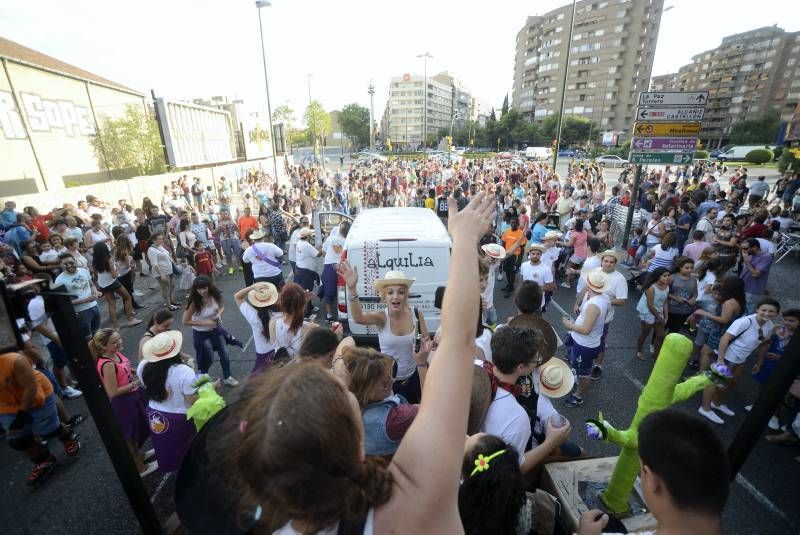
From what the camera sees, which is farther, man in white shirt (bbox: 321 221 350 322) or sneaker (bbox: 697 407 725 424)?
man in white shirt (bbox: 321 221 350 322)

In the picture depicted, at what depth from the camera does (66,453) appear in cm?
412

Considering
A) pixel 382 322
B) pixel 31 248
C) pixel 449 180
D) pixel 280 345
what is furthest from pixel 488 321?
pixel 449 180

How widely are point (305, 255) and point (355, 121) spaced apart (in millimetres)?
93337

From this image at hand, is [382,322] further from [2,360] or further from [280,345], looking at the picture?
[2,360]

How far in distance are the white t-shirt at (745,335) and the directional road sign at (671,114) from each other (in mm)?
6538

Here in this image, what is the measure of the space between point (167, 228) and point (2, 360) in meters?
7.91

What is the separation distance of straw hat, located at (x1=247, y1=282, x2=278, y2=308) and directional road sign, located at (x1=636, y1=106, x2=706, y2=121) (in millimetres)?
9518

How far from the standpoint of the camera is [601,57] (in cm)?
6800

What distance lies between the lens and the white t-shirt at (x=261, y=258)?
682 cm

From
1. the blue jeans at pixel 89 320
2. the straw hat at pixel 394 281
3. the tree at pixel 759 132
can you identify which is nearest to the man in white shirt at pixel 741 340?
the straw hat at pixel 394 281

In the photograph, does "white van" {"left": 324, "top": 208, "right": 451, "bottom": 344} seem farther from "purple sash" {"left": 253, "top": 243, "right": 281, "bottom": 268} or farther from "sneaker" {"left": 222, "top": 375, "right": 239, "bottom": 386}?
"purple sash" {"left": 253, "top": 243, "right": 281, "bottom": 268}

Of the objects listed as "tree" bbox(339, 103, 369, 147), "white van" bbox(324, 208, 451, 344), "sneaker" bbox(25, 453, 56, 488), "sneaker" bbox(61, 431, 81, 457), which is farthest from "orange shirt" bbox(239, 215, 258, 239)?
"tree" bbox(339, 103, 369, 147)

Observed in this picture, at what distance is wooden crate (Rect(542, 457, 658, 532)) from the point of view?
2.38 m

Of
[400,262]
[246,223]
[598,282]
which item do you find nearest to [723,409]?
[598,282]
